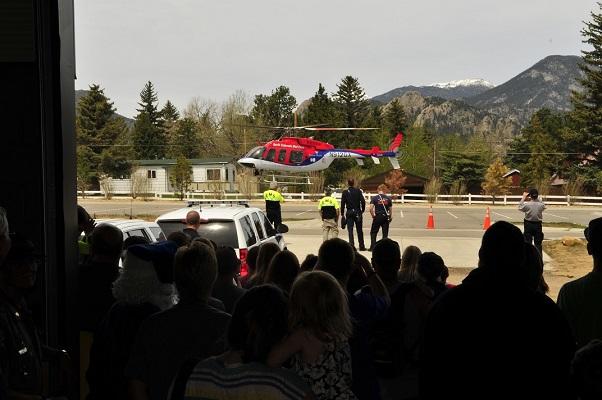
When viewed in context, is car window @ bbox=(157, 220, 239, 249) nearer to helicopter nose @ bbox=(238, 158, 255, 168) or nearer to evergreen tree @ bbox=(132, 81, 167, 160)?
helicopter nose @ bbox=(238, 158, 255, 168)

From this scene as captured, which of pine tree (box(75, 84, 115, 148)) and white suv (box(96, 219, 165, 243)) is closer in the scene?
white suv (box(96, 219, 165, 243))

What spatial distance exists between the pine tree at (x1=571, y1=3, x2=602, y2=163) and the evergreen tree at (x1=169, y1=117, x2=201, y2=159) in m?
55.4

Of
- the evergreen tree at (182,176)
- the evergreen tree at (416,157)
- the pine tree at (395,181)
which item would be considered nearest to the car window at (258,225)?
the pine tree at (395,181)

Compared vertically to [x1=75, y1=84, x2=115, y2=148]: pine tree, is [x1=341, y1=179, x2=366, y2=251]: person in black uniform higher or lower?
lower

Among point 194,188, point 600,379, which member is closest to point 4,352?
point 600,379

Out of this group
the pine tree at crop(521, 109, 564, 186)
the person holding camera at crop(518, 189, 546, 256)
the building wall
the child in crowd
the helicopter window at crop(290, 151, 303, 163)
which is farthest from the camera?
the building wall

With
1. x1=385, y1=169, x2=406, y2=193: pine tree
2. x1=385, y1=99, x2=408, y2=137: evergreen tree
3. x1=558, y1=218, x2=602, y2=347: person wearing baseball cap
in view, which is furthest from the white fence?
x1=558, y1=218, x2=602, y2=347: person wearing baseball cap

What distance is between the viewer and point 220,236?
995 cm

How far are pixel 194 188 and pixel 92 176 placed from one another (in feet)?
36.7

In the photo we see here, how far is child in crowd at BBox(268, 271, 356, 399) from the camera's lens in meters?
2.82

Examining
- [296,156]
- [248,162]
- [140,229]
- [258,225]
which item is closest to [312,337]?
[140,229]

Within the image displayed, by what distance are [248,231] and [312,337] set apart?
769 centimetres

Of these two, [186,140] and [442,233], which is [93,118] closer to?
[186,140]

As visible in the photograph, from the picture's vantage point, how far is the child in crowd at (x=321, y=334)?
2.82m
